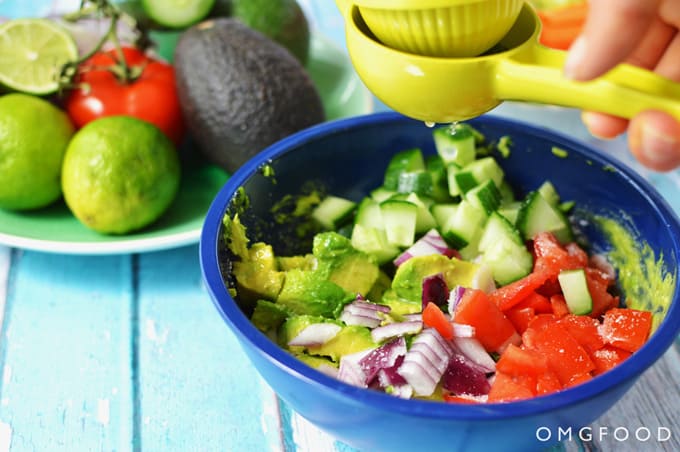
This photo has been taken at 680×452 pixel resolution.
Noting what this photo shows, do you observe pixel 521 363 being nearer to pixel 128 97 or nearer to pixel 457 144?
pixel 457 144

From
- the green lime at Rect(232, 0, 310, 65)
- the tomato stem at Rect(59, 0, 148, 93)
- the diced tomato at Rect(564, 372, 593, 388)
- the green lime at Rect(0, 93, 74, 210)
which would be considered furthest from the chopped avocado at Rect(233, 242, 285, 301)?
the green lime at Rect(232, 0, 310, 65)

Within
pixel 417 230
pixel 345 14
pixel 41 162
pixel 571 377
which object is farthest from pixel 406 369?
pixel 41 162

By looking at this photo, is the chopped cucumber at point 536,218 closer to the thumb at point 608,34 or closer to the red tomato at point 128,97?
the thumb at point 608,34

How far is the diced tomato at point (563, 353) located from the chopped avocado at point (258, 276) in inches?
15.3

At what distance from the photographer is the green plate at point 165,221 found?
4.61 ft

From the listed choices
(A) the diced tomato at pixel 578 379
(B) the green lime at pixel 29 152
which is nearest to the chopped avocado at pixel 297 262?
(A) the diced tomato at pixel 578 379

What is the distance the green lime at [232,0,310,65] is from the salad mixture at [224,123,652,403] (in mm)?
638

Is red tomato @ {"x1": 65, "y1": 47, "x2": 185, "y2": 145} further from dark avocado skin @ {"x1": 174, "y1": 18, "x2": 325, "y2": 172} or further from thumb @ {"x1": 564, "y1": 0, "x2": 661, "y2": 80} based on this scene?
thumb @ {"x1": 564, "y1": 0, "x2": 661, "y2": 80}

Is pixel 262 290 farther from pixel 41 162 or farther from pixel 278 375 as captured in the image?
pixel 41 162

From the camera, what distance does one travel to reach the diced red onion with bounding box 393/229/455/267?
1225mm

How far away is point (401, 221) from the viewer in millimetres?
1248

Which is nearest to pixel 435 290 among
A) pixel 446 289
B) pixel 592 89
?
pixel 446 289

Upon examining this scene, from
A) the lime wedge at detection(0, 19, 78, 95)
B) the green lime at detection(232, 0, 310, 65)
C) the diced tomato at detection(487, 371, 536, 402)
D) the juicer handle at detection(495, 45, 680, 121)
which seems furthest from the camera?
the green lime at detection(232, 0, 310, 65)

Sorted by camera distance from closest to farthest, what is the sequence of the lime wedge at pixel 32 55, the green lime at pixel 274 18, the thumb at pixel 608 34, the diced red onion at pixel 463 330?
the thumb at pixel 608 34, the diced red onion at pixel 463 330, the lime wedge at pixel 32 55, the green lime at pixel 274 18
